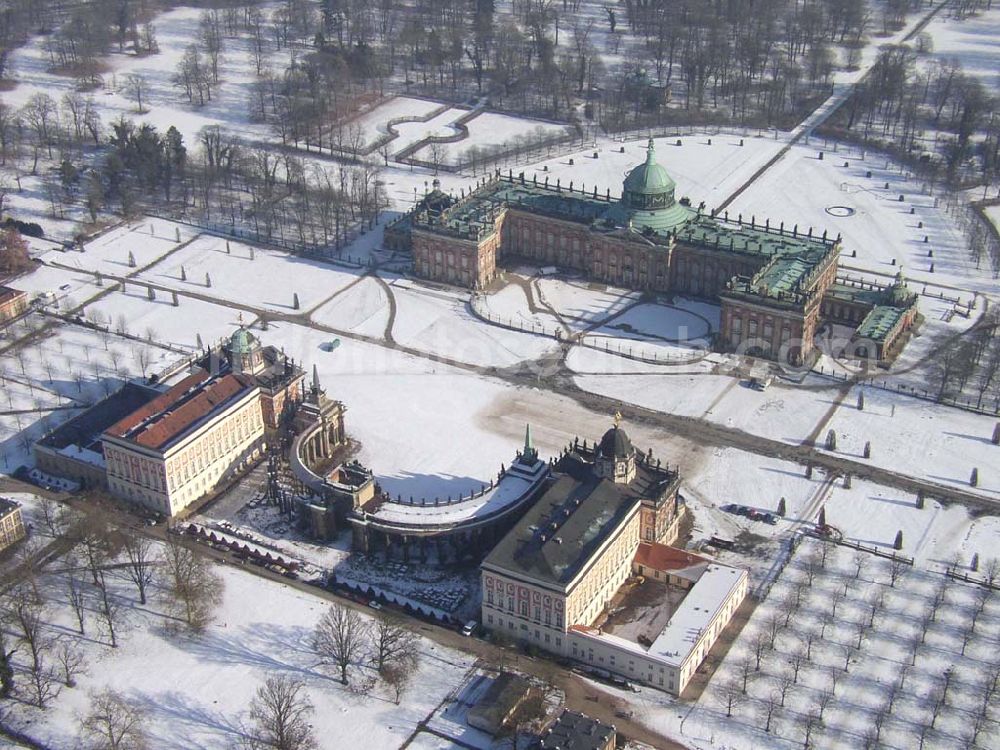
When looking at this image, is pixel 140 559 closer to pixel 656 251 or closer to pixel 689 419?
pixel 689 419

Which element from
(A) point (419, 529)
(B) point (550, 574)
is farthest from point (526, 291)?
(B) point (550, 574)

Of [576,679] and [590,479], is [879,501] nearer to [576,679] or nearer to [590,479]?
[590,479]

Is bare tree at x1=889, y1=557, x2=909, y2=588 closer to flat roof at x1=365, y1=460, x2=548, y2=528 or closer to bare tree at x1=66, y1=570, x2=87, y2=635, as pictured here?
flat roof at x1=365, y1=460, x2=548, y2=528

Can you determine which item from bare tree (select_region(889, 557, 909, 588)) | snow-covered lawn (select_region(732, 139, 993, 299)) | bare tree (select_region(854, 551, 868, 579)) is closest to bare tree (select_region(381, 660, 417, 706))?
bare tree (select_region(854, 551, 868, 579))

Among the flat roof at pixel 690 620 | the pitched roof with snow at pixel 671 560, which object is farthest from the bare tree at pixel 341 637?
the pitched roof with snow at pixel 671 560

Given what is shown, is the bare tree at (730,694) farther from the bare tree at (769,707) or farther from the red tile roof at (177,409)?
the red tile roof at (177,409)

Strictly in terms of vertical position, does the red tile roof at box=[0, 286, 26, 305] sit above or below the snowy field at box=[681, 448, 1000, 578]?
above
